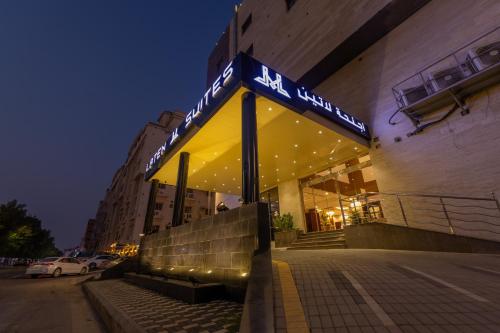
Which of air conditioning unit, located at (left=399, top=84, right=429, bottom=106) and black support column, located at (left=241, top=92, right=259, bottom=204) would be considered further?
air conditioning unit, located at (left=399, top=84, right=429, bottom=106)

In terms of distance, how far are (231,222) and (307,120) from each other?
5.37 m

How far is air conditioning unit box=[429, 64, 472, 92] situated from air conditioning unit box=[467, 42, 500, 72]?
32 centimetres

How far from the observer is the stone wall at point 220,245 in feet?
16.1

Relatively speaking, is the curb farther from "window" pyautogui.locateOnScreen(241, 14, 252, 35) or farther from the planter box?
"window" pyautogui.locateOnScreen(241, 14, 252, 35)

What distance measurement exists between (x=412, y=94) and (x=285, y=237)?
988 centimetres

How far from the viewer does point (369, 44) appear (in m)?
13.4

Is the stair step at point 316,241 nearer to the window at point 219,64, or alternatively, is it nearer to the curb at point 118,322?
the curb at point 118,322

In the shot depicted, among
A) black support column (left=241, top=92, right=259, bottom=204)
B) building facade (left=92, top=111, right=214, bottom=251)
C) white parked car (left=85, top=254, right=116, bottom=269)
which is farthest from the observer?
building facade (left=92, top=111, right=214, bottom=251)

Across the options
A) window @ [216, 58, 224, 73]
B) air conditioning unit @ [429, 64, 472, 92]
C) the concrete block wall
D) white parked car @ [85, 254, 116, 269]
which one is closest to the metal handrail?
air conditioning unit @ [429, 64, 472, 92]

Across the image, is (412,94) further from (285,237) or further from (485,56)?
(285,237)

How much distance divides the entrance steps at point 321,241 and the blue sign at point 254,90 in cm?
534

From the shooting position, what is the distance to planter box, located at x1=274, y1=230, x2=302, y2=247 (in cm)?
1252

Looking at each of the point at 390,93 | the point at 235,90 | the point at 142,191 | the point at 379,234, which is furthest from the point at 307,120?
the point at 142,191

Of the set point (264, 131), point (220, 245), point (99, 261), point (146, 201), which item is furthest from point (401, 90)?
point (146, 201)
